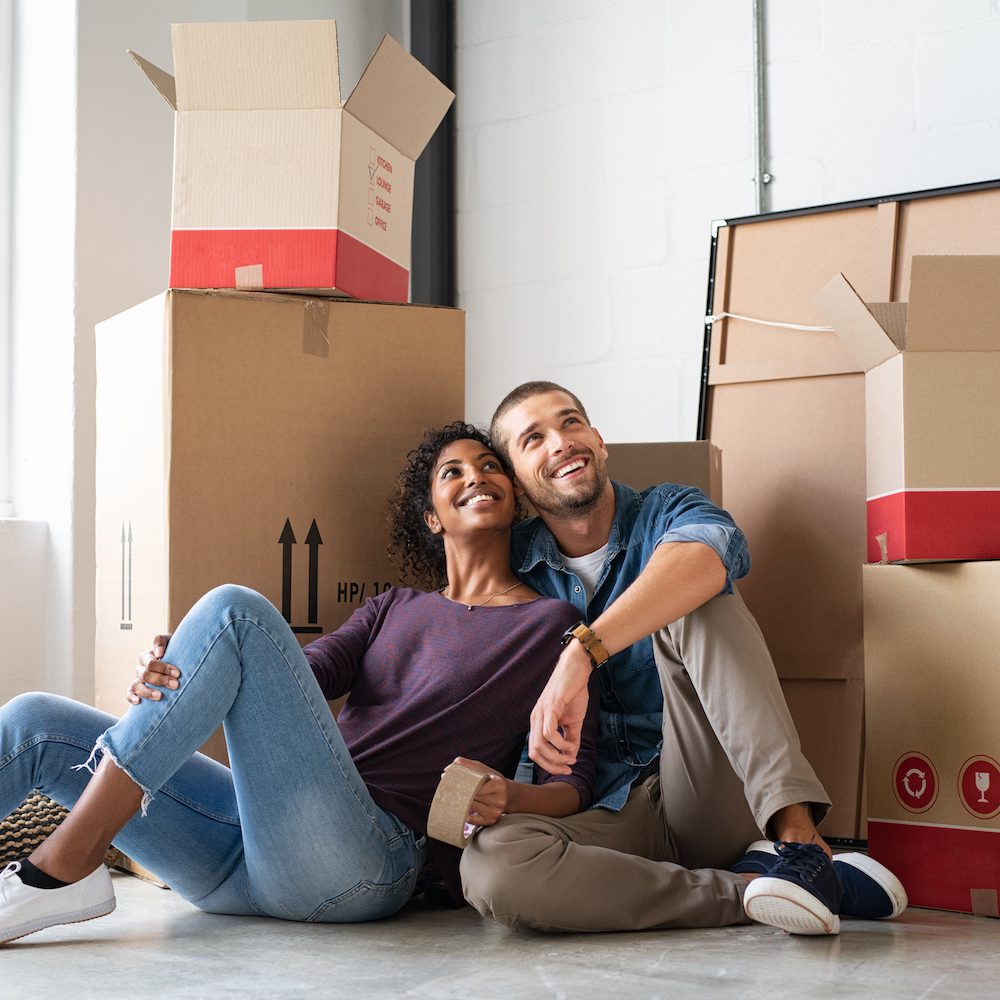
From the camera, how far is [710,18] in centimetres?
269

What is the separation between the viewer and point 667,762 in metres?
1.66

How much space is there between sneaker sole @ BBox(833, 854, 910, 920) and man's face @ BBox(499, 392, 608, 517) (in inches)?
23.7

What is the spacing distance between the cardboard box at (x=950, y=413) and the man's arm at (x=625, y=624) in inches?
13.9

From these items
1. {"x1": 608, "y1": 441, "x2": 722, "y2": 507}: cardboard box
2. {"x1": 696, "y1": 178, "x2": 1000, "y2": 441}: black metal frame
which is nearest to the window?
{"x1": 608, "y1": 441, "x2": 722, "y2": 507}: cardboard box

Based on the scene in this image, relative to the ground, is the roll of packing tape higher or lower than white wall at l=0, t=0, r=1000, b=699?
lower

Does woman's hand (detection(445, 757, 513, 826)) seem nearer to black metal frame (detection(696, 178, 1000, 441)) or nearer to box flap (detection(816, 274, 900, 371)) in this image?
box flap (detection(816, 274, 900, 371))

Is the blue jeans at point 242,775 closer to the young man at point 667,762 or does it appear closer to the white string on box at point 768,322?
the young man at point 667,762

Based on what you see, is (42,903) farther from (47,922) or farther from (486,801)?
(486,801)

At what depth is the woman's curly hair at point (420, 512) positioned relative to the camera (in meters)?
1.96

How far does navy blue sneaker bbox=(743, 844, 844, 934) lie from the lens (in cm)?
141

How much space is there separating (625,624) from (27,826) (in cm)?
100

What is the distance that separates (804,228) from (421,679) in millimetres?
1252

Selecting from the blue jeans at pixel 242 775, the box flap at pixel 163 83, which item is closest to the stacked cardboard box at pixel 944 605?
the blue jeans at pixel 242 775

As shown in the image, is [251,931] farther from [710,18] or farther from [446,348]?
[710,18]
